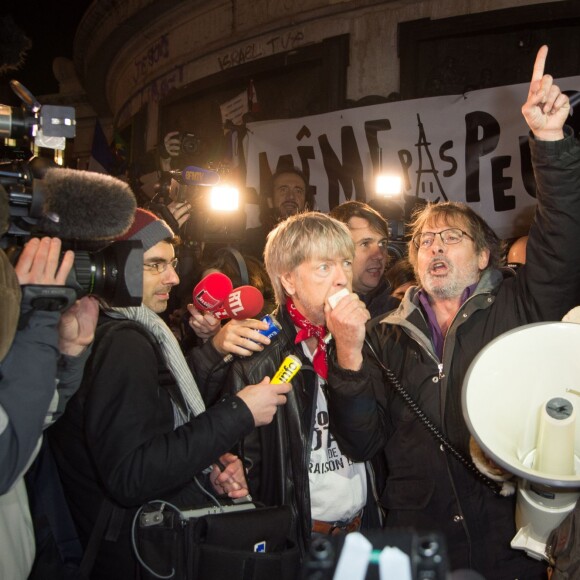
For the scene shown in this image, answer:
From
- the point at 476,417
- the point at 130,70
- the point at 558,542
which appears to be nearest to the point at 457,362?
the point at 476,417

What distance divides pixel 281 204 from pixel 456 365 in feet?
8.82

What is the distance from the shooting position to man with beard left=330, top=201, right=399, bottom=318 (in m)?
3.18

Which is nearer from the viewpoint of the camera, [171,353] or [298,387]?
[171,353]

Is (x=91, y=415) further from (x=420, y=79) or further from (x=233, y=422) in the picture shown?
(x=420, y=79)

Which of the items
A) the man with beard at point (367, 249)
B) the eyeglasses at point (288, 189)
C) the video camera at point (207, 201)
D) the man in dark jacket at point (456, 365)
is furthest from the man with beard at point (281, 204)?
the man in dark jacket at point (456, 365)

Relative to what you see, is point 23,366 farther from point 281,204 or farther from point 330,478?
point 281,204

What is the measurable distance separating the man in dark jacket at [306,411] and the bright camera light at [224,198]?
1448 mm

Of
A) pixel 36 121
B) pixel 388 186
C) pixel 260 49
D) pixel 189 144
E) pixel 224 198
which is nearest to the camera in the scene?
pixel 36 121

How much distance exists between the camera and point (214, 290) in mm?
2416

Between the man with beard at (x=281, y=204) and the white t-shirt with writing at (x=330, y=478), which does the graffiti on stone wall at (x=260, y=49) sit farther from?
the white t-shirt with writing at (x=330, y=478)

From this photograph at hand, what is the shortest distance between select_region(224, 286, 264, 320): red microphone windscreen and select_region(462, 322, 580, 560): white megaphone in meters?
0.90

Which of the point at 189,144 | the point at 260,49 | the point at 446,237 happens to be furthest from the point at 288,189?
the point at 260,49

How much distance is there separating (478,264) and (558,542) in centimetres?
124

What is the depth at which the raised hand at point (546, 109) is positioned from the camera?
72.6 inches
